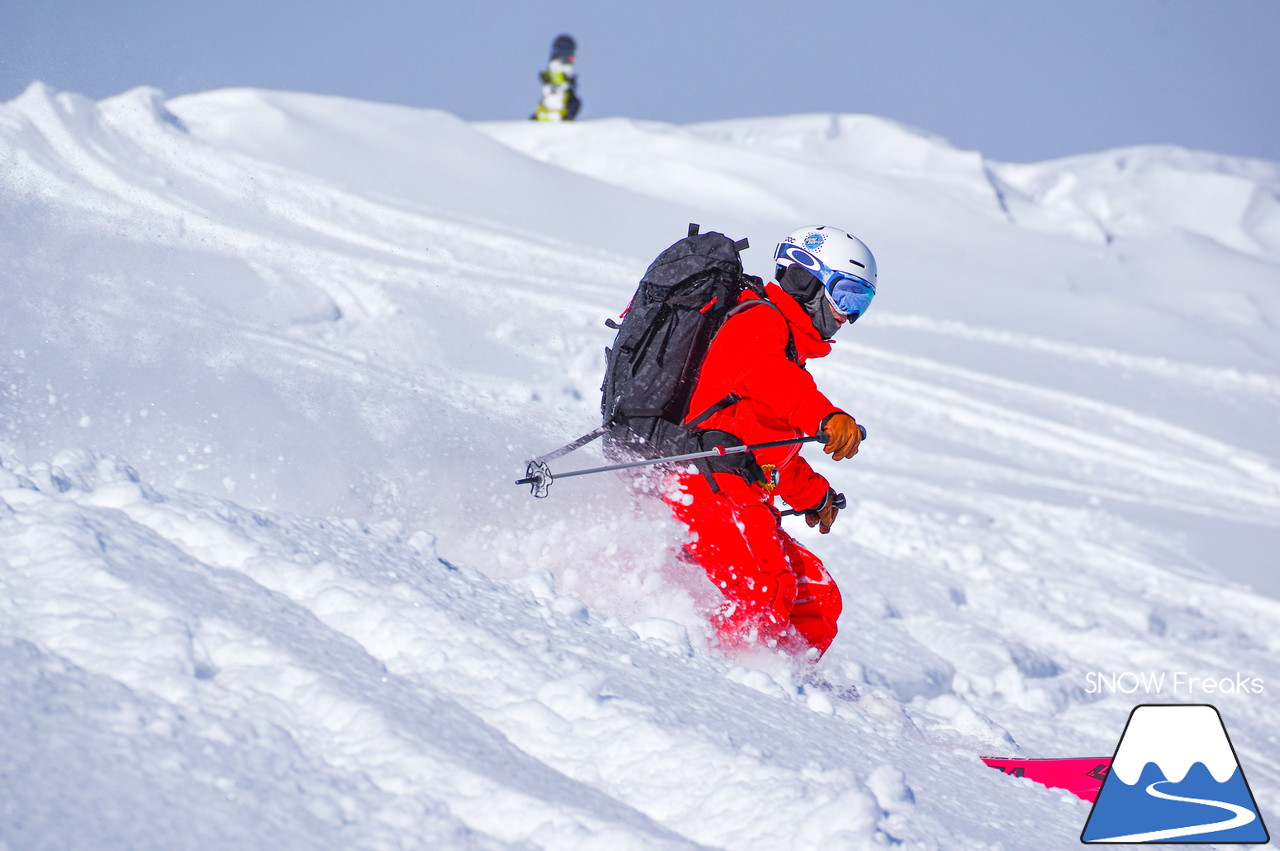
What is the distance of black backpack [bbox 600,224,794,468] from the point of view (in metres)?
3.75

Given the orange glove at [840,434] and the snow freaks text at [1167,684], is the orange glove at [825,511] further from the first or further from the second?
the snow freaks text at [1167,684]

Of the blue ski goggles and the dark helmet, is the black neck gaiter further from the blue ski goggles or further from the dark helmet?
the dark helmet

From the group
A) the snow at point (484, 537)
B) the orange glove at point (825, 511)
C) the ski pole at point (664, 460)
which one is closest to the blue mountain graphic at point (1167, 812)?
the snow at point (484, 537)

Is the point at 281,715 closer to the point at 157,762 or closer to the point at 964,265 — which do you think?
the point at 157,762

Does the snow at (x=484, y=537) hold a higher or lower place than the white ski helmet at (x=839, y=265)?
lower

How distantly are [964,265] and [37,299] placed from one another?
13.3 m

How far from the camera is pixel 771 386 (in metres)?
3.64

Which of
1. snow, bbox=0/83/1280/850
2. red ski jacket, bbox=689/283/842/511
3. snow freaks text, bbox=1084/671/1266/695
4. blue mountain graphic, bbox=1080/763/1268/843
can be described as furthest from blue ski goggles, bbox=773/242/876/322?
snow freaks text, bbox=1084/671/1266/695

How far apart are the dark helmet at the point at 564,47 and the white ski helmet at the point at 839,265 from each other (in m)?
20.4

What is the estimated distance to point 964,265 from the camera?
15953 mm

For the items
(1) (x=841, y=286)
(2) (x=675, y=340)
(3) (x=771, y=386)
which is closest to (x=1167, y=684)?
(1) (x=841, y=286)

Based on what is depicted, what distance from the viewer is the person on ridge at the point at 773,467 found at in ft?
12.1

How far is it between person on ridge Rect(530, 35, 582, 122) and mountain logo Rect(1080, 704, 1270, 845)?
71.4ft

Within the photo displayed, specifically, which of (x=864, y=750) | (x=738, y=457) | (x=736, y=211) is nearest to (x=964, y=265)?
(x=736, y=211)
